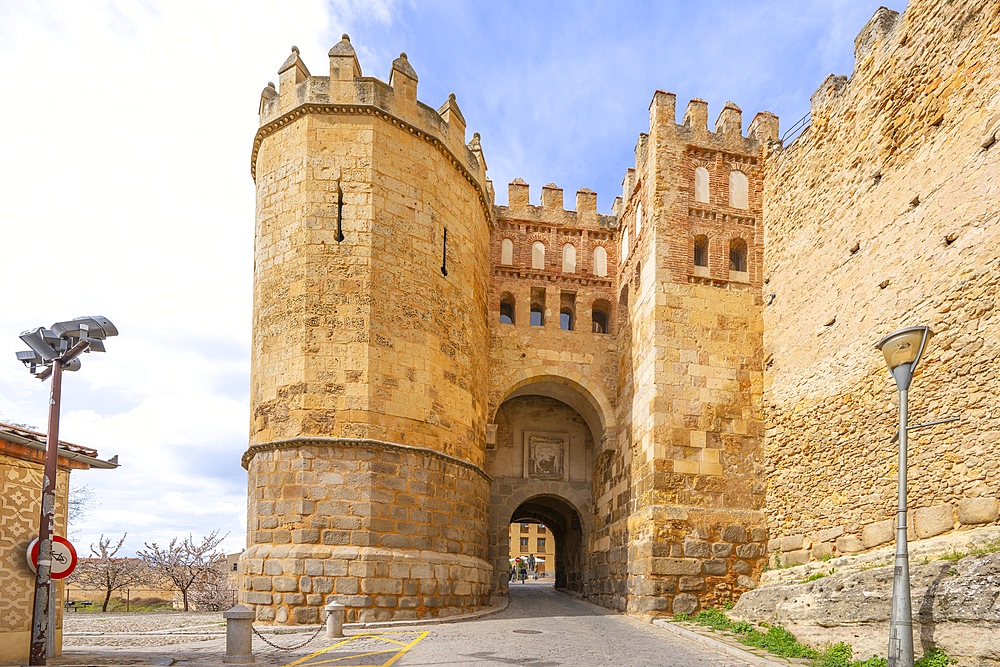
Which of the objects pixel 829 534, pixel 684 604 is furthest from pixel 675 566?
pixel 829 534

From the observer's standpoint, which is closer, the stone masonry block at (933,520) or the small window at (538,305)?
the stone masonry block at (933,520)

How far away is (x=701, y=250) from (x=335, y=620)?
32.4ft

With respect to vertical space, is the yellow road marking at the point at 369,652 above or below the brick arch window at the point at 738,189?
below

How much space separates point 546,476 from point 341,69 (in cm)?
1029

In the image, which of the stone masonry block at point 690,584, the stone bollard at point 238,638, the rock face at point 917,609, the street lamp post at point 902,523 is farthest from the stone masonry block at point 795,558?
the stone bollard at point 238,638

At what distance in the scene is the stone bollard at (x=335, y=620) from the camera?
11.4 meters

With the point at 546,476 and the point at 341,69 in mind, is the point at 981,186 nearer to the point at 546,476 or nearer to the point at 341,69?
the point at 341,69

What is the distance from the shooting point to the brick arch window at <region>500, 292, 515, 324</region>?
18.9m

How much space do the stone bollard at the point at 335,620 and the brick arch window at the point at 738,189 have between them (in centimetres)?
1068

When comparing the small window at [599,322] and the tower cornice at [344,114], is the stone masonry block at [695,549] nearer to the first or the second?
the small window at [599,322]

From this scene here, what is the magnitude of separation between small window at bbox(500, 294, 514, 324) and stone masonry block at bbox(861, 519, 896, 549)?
9318 millimetres

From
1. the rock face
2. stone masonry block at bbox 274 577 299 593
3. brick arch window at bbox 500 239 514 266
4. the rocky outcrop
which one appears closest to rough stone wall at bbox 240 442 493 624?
stone masonry block at bbox 274 577 299 593

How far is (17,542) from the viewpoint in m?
9.20

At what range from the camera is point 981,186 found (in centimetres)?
1011
